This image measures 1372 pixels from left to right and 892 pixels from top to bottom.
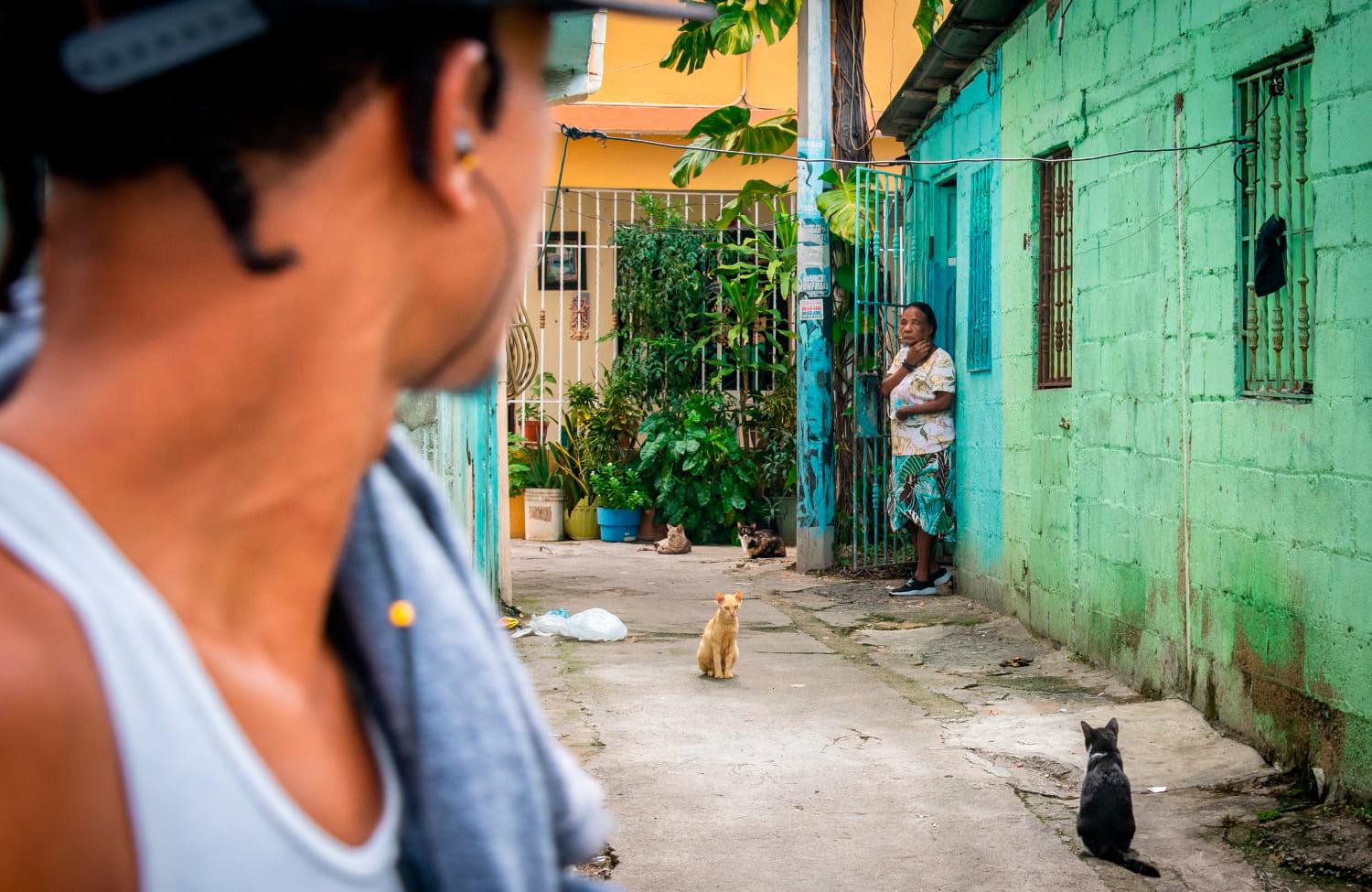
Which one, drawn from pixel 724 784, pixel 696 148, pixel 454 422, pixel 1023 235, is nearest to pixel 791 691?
pixel 724 784

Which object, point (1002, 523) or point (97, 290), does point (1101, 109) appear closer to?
point (1002, 523)

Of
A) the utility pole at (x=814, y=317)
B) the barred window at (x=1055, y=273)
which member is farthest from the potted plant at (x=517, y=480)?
→ the barred window at (x=1055, y=273)

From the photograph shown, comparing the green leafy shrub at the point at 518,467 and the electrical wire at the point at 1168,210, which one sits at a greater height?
the electrical wire at the point at 1168,210

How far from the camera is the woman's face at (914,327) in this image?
392 inches

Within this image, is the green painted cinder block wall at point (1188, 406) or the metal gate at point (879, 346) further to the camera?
the metal gate at point (879, 346)

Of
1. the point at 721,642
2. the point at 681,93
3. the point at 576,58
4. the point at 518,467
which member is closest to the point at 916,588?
the point at 721,642

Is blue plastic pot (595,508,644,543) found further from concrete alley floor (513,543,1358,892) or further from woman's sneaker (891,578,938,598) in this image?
concrete alley floor (513,543,1358,892)

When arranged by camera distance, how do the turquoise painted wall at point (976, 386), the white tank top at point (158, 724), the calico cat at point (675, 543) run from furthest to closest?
the calico cat at point (675, 543) → the turquoise painted wall at point (976, 386) → the white tank top at point (158, 724)

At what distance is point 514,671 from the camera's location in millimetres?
1039

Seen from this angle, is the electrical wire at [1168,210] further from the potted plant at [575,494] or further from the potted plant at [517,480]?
the potted plant at [517,480]

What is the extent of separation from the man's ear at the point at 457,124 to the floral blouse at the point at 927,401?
366 inches

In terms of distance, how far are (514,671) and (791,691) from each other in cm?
595

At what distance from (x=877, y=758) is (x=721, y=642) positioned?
1548 mm

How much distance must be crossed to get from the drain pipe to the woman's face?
376 cm
